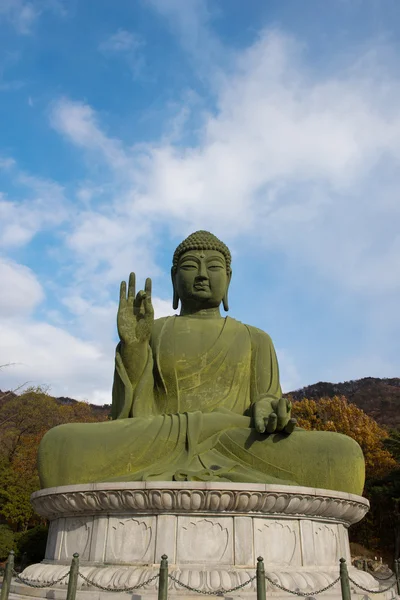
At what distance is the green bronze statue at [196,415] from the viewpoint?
20.2 feet

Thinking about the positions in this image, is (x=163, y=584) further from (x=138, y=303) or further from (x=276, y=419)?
(x=138, y=303)

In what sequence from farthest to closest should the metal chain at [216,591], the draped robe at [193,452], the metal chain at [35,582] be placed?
the draped robe at [193,452] → the metal chain at [35,582] → the metal chain at [216,591]

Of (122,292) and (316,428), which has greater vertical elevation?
(316,428)

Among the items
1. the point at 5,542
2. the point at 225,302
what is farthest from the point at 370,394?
the point at 225,302

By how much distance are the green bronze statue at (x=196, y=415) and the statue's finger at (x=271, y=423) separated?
0.04 feet

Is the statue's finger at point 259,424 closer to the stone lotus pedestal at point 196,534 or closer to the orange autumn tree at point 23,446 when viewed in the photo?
the stone lotus pedestal at point 196,534

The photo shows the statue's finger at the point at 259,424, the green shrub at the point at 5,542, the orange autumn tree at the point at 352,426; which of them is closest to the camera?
the statue's finger at the point at 259,424

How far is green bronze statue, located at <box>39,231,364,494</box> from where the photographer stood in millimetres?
6172

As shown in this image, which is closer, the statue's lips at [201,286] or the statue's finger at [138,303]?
the statue's finger at [138,303]

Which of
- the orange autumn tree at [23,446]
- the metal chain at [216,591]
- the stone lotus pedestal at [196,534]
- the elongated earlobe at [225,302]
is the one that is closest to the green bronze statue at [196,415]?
the elongated earlobe at [225,302]

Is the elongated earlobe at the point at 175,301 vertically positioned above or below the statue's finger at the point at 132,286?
above

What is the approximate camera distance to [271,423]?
623 cm

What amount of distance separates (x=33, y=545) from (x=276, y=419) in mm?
10601

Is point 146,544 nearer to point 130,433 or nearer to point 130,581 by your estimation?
point 130,581
